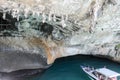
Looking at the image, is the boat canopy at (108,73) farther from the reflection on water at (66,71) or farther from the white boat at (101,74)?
the reflection on water at (66,71)

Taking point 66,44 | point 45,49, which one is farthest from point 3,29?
point 66,44

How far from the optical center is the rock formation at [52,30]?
5668 millimetres

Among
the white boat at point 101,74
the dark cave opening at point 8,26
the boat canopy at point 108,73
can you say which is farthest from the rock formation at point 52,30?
the boat canopy at point 108,73

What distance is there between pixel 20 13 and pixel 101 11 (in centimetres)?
194

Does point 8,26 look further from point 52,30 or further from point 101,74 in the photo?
point 101,74

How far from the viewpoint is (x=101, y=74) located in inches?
306

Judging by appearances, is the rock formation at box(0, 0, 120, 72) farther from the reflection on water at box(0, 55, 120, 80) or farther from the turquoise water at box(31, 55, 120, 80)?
the turquoise water at box(31, 55, 120, 80)

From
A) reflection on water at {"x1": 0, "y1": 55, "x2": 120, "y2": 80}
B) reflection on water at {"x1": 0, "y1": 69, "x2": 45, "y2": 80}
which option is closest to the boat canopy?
reflection on water at {"x1": 0, "y1": 55, "x2": 120, "y2": 80}

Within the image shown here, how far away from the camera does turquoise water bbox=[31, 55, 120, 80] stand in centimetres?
783

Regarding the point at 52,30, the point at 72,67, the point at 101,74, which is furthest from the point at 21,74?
the point at 101,74

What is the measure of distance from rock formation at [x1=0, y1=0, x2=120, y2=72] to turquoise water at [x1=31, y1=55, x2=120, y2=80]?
0.65 meters

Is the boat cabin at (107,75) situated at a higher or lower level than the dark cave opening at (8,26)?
lower

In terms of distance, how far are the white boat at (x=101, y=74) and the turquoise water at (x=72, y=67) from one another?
163mm

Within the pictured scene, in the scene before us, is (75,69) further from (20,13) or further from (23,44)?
(20,13)
